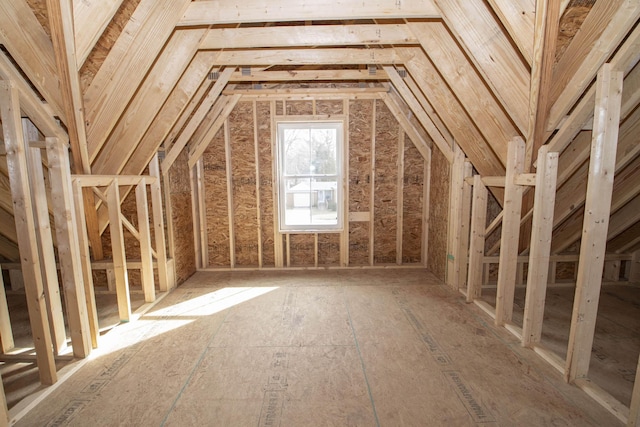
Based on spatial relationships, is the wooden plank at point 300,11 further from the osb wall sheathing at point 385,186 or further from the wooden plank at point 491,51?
the osb wall sheathing at point 385,186

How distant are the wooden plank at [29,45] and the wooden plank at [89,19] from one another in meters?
0.23

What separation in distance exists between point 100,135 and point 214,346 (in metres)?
2.07

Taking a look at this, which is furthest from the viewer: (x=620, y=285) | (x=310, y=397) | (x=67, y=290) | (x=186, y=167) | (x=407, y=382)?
(x=186, y=167)

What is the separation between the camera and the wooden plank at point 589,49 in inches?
68.9

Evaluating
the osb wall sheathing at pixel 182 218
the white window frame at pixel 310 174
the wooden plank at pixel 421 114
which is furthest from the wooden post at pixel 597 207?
the osb wall sheathing at pixel 182 218

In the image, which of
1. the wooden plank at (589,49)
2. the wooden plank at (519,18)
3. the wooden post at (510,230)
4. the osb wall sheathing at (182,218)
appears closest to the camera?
the wooden plank at (589,49)

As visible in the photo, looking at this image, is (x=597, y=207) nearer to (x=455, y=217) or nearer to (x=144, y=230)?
(x=455, y=217)

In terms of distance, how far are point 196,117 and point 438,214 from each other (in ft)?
12.1

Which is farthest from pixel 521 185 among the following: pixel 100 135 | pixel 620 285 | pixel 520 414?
pixel 100 135

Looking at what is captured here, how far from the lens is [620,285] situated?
410 cm

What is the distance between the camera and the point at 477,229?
10.9 feet

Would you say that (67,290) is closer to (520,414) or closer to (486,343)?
(520,414)

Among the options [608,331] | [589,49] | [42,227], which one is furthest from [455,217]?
[42,227]

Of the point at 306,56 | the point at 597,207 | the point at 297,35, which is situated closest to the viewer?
the point at 597,207
